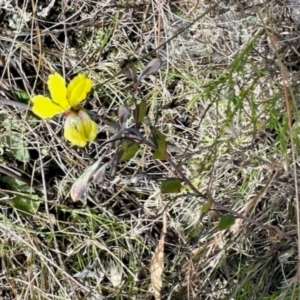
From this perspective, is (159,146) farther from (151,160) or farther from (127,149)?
(151,160)

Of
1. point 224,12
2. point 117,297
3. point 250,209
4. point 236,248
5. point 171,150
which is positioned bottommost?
point 117,297

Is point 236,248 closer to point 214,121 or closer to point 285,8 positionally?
point 214,121

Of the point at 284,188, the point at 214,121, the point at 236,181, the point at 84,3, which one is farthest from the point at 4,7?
the point at 284,188

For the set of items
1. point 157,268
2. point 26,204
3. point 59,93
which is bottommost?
point 157,268

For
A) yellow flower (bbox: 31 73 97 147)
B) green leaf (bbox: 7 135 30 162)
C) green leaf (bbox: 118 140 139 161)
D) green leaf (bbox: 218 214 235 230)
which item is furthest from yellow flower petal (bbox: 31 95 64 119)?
green leaf (bbox: 7 135 30 162)

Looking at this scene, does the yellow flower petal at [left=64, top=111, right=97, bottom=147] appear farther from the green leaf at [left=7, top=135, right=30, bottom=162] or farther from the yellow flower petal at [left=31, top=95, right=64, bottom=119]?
the green leaf at [left=7, top=135, right=30, bottom=162]

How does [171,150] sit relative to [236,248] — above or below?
above

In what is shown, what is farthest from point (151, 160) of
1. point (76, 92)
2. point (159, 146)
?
point (76, 92)
